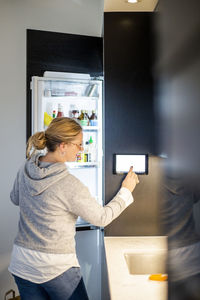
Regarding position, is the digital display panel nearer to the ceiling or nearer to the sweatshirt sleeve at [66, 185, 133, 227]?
the sweatshirt sleeve at [66, 185, 133, 227]

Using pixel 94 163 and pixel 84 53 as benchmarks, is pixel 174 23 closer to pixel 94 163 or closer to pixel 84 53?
pixel 94 163

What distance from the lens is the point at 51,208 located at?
125 centimetres

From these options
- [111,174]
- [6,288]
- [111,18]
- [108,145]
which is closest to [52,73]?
[111,18]

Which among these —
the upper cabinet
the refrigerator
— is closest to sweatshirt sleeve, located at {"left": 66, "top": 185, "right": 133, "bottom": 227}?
the upper cabinet

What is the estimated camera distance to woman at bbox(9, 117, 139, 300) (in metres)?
1.25

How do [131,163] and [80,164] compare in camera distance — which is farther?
[80,164]

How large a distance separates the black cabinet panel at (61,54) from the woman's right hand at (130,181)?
0.97 meters

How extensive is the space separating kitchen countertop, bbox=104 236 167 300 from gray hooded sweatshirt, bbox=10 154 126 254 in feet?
0.76

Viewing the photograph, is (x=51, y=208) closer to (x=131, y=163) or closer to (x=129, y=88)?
(x=131, y=163)

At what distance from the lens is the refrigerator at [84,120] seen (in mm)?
2129

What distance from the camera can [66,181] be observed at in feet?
4.13

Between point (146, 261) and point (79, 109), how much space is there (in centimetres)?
124

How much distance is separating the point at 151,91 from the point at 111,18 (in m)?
0.53

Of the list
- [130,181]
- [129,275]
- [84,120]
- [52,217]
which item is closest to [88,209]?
[52,217]
